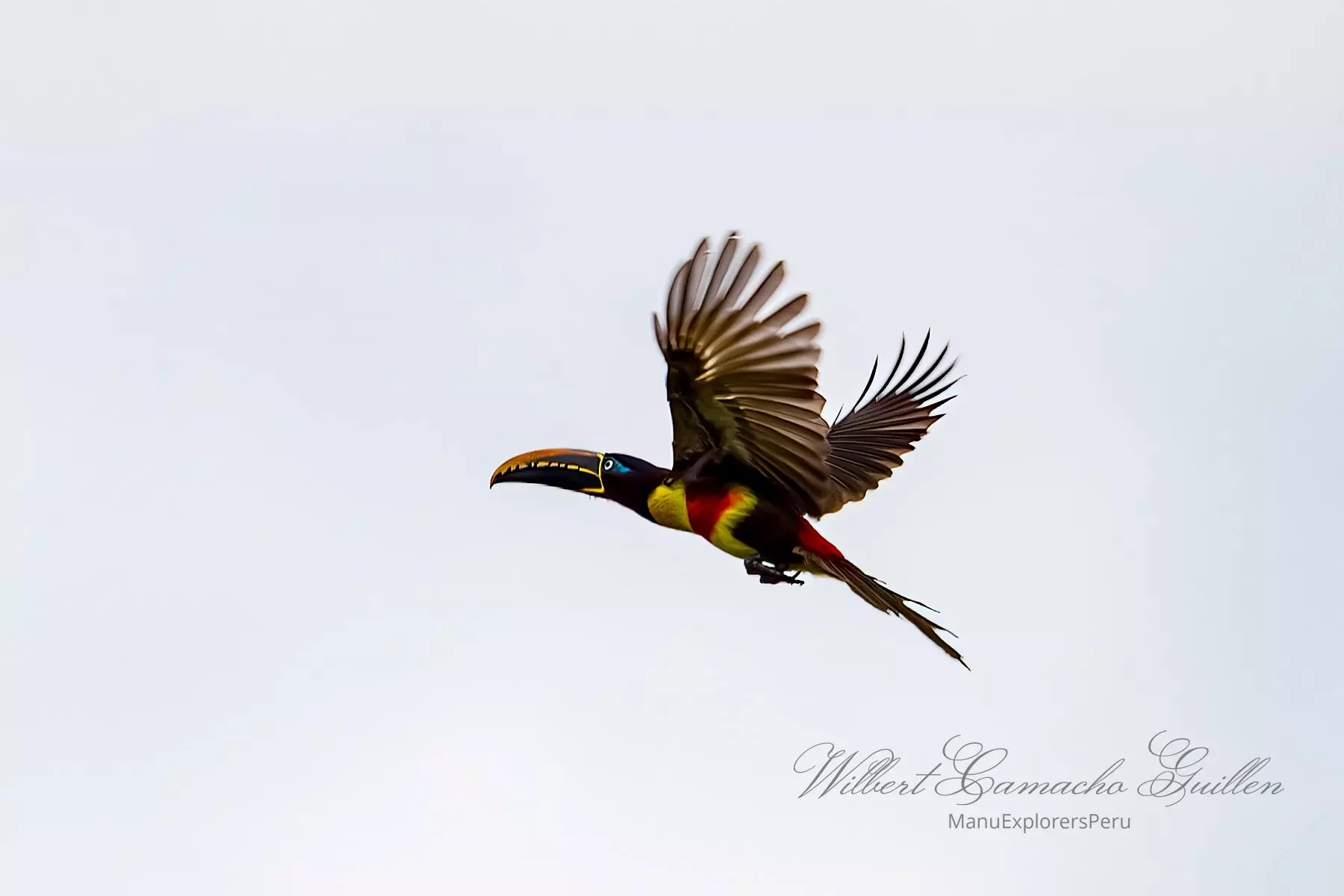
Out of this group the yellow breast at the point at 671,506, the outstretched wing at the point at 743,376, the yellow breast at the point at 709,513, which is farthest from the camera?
the yellow breast at the point at 671,506

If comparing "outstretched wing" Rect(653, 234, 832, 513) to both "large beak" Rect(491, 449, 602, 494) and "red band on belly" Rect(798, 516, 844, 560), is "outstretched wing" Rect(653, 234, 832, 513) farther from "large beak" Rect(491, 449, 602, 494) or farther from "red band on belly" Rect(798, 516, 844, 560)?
"large beak" Rect(491, 449, 602, 494)

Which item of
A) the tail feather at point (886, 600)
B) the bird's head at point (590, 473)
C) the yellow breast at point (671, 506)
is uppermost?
the bird's head at point (590, 473)

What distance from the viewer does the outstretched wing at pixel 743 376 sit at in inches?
429

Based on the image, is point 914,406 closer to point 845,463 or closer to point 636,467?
point 845,463

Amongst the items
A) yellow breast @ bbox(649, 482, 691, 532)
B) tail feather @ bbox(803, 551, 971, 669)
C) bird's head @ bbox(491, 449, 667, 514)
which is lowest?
tail feather @ bbox(803, 551, 971, 669)

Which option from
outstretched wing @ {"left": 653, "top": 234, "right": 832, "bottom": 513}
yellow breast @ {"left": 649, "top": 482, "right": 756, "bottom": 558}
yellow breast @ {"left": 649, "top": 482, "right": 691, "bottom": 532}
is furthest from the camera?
yellow breast @ {"left": 649, "top": 482, "right": 691, "bottom": 532}

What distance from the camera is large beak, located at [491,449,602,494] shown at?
12883 mm

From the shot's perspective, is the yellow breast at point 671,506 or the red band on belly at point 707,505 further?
the yellow breast at point 671,506

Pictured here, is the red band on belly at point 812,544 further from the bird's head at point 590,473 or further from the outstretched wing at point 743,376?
the bird's head at point 590,473

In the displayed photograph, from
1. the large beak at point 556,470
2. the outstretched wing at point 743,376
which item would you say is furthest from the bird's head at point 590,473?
the outstretched wing at point 743,376

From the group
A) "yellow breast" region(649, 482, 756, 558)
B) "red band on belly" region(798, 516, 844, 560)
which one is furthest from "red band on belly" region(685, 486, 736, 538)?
"red band on belly" region(798, 516, 844, 560)

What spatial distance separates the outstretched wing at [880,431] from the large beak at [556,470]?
206cm

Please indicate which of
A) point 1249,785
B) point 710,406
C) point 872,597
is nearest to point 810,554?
point 872,597

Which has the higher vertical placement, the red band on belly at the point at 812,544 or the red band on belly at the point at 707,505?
the red band on belly at the point at 707,505
